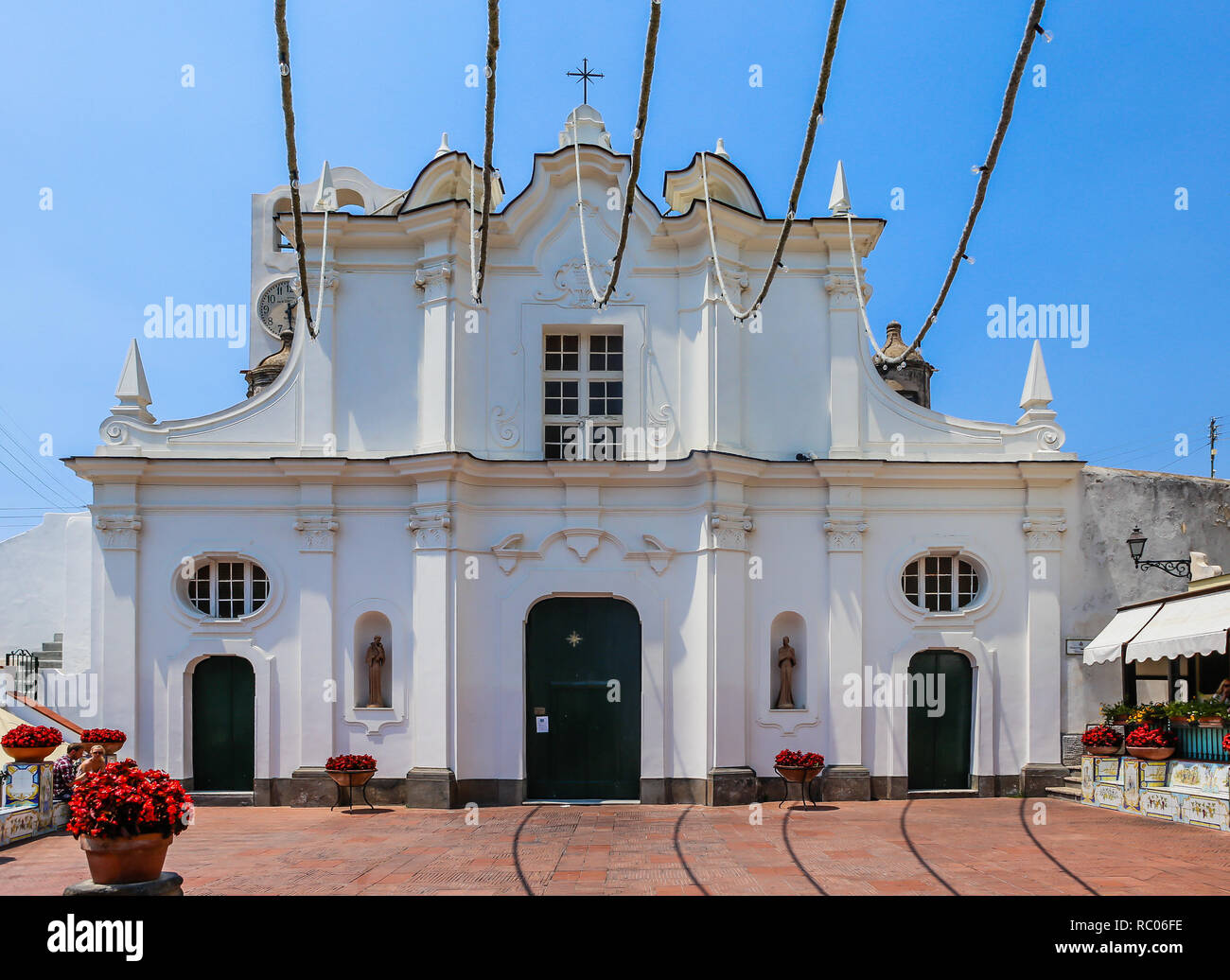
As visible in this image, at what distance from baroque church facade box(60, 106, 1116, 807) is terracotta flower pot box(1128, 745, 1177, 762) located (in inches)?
80.7

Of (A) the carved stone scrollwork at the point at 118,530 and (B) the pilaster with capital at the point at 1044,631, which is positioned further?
(B) the pilaster with capital at the point at 1044,631

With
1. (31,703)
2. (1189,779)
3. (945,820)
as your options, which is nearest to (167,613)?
(31,703)

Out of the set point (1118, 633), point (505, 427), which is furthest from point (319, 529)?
point (1118, 633)

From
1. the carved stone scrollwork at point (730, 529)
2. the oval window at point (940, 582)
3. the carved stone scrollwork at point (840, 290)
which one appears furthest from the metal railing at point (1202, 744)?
the carved stone scrollwork at point (840, 290)

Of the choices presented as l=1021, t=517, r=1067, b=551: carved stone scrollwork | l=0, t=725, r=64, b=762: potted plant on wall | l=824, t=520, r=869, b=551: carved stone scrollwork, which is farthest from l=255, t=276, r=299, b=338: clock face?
l=1021, t=517, r=1067, b=551: carved stone scrollwork

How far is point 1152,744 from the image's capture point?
49.6ft

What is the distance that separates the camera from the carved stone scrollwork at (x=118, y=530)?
17141mm

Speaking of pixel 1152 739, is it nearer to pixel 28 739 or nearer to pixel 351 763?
pixel 351 763

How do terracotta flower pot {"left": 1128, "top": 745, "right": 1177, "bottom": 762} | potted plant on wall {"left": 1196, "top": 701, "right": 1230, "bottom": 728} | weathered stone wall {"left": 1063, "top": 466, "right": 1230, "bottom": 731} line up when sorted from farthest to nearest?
weathered stone wall {"left": 1063, "top": 466, "right": 1230, "bottom": 731} < terracotta flower pot {"left": 1128, "top": 745, "right": 1177, "bottom": 762} < potted plant on wall {"left": 1196, "top": 701, "right": 1230, "bottom": 728}

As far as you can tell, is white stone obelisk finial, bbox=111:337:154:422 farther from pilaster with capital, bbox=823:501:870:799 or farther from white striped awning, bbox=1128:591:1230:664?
white striped awning, bbox=1128:591:1230:664

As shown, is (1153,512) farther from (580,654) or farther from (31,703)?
(31,703)

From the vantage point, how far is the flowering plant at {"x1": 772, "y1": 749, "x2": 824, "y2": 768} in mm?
16188

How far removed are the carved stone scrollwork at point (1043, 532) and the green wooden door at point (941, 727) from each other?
2.26 meters

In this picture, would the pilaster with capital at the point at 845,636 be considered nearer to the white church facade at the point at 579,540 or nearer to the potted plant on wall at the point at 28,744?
the white church facade at the point at 579,540
